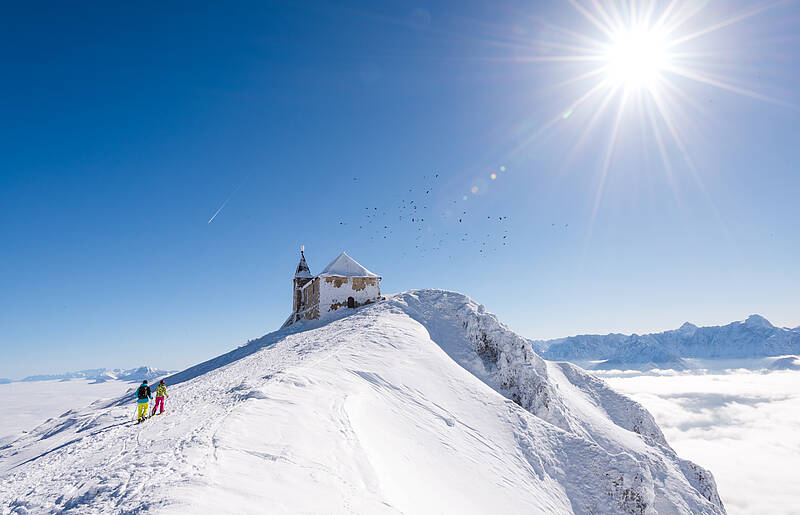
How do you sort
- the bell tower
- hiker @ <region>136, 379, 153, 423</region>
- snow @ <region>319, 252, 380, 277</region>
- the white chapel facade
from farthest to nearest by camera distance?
the bell tower < snow @ <region>319, 252, 380, 277</region> < the white chapel facade < hiker @ <region>136, 379, 153, 423</region>

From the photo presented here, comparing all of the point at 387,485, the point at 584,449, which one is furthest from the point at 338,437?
the point at 584,449

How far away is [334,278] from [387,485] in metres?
33.8

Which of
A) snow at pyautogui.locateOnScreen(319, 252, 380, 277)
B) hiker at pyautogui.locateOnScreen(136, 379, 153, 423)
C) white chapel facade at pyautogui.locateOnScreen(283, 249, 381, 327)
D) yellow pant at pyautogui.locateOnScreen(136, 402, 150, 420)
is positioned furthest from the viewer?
snow at pyautogui.locateOnScreen(319, 252, 380, 277)

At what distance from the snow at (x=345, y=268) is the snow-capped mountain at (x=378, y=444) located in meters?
11.5

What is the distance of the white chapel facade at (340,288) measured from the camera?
4125 cm

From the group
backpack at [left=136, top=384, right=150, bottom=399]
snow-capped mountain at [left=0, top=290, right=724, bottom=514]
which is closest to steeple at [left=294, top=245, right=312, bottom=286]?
snow-capped mountain at [left=0, top=290, right=724, bottom=514]

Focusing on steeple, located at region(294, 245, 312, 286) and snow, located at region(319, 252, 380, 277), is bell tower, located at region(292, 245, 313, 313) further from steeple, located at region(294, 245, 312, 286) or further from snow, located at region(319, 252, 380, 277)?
snow, located at region(319, 252, 380, 277)

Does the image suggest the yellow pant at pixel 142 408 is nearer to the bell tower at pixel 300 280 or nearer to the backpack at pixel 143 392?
the backpack at pixel 143 392

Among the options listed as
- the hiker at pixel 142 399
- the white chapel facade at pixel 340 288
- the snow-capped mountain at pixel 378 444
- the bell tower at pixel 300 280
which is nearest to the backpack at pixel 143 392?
the hiker at pixel 142 399

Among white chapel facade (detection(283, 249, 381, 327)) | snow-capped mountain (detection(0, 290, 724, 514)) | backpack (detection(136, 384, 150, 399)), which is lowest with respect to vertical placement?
snow-capped mountain (detection(0, 290, 724, 514))

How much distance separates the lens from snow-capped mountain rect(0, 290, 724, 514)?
6.88 metres

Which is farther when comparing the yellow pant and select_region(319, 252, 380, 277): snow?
select_region(319, 252, 380, 277): snow

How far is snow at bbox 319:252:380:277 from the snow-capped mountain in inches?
451

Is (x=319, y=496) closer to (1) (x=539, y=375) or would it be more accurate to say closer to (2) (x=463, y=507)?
(2) (x=463, y=507)
